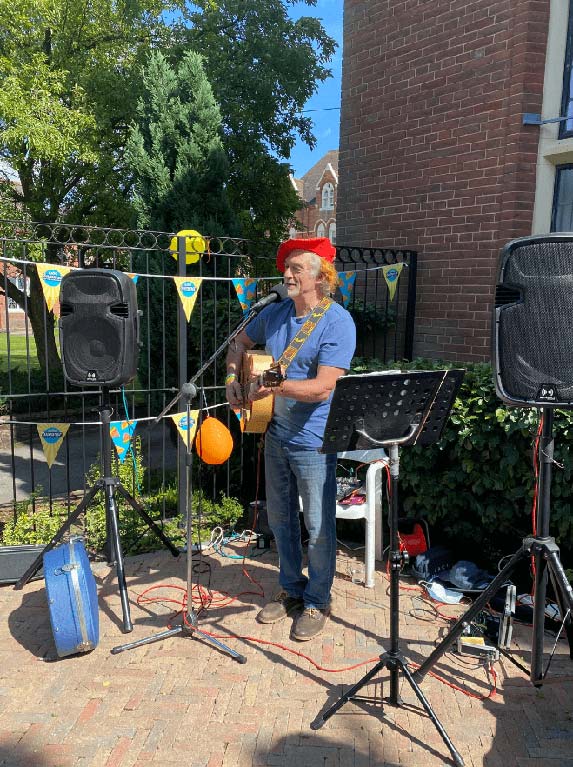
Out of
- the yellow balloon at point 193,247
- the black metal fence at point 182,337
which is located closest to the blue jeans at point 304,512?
the black metal fence at point 182,337

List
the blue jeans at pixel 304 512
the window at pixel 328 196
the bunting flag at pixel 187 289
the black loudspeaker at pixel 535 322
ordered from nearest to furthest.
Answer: the black loudspeaker at pixel 535 322
the blue jeans at pixel 304 512
the bunting flag at pixel 187 289
the window at pixel 328 196

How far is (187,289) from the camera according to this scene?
4.77 metres

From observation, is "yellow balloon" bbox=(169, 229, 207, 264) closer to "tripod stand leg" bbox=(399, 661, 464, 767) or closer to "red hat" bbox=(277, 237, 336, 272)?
"red hat" bbox=(277, 237, 336, 272)

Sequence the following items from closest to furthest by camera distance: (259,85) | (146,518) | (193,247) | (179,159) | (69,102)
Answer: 1. (146,518)
2. (193,247)
3. (179,159)
4. (69,102)
5. (259,85)

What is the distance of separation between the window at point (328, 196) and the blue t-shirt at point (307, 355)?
122ft

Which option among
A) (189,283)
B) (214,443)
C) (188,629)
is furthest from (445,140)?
(188,629)

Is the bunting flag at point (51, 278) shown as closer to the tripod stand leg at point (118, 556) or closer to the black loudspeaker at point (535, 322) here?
the tripod stand leg at point (118, 556)

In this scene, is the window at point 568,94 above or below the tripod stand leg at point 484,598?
above

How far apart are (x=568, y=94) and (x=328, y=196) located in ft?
116

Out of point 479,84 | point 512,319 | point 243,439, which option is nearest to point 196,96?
point 479,84

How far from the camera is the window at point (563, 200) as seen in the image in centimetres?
551

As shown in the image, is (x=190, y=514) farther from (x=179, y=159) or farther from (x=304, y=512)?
(x=179, y=159)

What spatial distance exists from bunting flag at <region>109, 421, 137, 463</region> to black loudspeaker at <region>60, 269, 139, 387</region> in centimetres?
78

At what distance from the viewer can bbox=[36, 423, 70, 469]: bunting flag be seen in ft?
14.4
